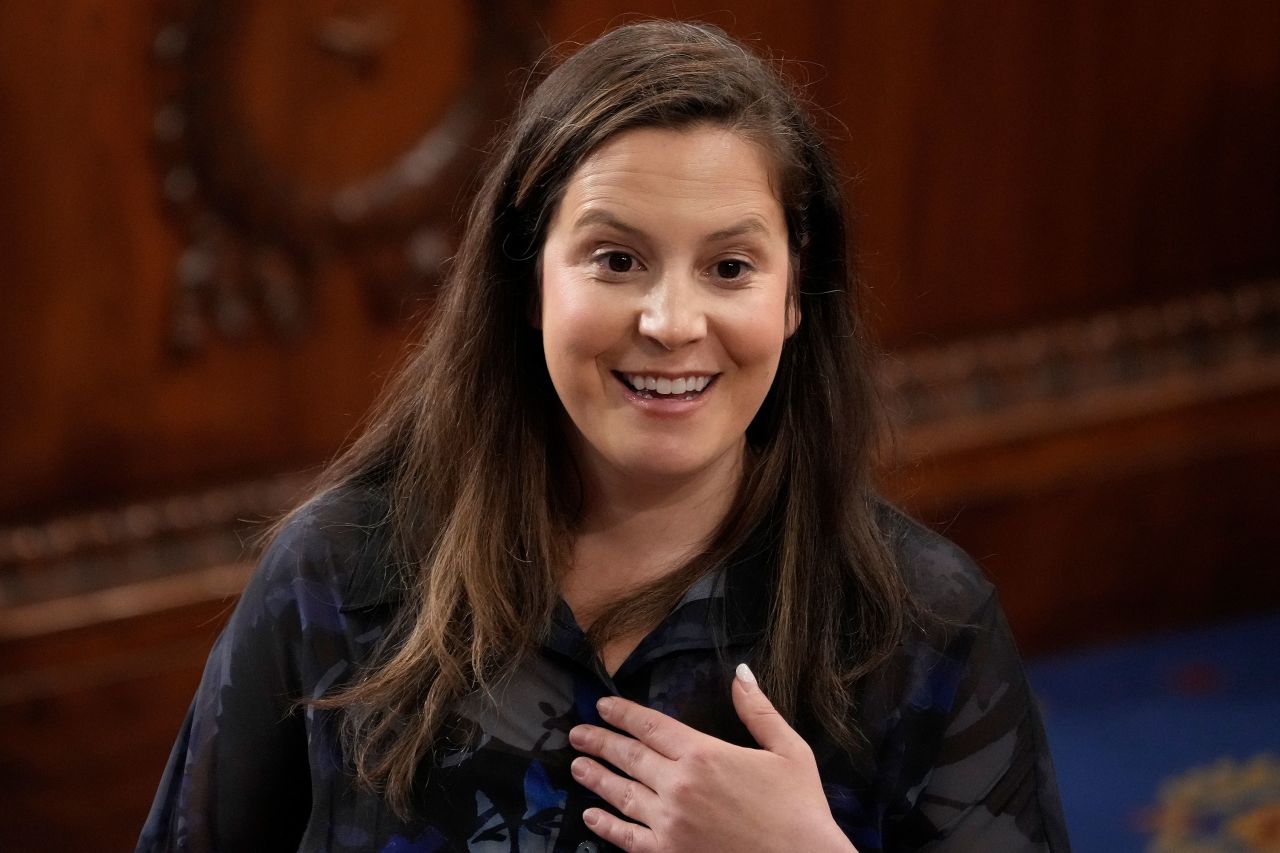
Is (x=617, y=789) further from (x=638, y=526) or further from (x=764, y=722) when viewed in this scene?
(x=638, y=526)

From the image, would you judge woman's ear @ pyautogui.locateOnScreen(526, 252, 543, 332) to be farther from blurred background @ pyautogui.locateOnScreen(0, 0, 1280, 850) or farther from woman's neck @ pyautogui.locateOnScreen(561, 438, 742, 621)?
blurred background @ pyautogui.locateOnScreen(0, 0, 1280, 850)

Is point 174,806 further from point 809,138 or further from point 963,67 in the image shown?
point 963,67

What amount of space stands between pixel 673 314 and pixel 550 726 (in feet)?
1.38

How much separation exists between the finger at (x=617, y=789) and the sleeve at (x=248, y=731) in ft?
1.01

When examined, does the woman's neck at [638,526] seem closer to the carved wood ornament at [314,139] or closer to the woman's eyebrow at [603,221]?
the woman's eyebrow at [603,221]

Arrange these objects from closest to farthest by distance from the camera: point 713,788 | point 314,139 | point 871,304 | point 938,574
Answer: point 713,788
point 938,574
point 871,304
point 314,139

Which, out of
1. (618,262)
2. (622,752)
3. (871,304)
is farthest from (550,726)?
(871,304)

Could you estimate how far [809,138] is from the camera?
1.87 metres

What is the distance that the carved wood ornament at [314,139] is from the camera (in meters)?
3.21

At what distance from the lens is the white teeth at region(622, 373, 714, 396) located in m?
1.74

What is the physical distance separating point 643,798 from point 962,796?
1.02 ft

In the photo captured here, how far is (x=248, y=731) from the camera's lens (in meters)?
1.85

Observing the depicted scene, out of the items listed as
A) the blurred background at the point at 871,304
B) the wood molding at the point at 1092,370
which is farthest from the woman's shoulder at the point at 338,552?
the wood molding at the point at 1092,370

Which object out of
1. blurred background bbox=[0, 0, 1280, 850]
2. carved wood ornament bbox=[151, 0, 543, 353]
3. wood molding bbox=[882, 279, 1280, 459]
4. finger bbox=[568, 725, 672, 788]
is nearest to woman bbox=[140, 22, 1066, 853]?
finger bbox=[568, 725, 672, 788]
